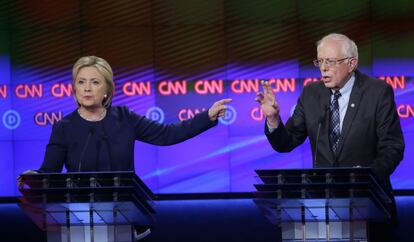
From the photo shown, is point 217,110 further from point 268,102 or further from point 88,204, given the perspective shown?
point 88,204

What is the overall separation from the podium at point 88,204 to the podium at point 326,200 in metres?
0.49

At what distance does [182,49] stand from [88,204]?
20.8 feet

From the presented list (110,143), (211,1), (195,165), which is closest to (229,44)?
(211,1)

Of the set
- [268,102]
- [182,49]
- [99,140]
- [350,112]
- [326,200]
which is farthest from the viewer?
[182,49]

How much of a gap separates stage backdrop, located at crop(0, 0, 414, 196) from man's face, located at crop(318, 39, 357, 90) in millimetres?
5632

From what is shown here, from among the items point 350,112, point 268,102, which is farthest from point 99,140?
point 350,112

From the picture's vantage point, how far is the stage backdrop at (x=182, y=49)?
948cm

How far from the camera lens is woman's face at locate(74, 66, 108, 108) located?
389 cm

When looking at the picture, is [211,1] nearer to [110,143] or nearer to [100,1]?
[100,1]

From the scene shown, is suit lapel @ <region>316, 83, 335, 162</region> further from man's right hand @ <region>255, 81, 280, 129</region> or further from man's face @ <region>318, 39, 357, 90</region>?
man's right hand @ <region>255, 81, 280, 129</region>

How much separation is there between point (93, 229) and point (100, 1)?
20.6ft

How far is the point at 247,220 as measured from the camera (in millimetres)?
8086

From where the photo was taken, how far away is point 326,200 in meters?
3.20

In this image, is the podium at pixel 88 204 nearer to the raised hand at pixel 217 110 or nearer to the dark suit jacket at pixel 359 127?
the raised hand at pixel 217 110
